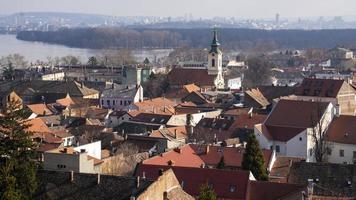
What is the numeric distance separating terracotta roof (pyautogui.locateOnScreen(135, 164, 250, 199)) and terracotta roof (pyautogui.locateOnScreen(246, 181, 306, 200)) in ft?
0.74

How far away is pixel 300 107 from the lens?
34.0 m

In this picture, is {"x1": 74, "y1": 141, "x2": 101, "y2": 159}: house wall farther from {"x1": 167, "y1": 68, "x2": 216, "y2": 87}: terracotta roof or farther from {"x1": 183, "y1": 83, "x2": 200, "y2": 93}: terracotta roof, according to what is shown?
{"x1": 167, "y1": 68, "x2": 216, "y2": 87}: terracotta roof

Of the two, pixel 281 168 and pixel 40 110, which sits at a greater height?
pixel 281 168

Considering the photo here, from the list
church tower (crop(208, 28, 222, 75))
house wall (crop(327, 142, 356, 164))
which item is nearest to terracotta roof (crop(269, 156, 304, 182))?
house wall (crop(327, 142, 356, 164))

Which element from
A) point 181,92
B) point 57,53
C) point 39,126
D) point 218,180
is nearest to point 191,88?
point 181,92

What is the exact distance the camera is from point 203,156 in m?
27.4

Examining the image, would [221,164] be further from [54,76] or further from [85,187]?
[54,76]

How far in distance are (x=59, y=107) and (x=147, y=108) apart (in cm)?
583

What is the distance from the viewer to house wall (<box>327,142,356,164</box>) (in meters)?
31.9

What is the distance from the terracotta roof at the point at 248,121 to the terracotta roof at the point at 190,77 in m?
23.8

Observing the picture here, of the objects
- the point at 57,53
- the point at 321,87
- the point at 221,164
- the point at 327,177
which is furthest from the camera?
the point at 57,53

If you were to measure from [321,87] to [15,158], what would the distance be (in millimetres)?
27555

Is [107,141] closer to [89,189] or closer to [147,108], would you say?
[147,108]

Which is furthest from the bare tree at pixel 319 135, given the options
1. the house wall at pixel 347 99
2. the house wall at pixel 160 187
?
the house wall at pixel 160 187
